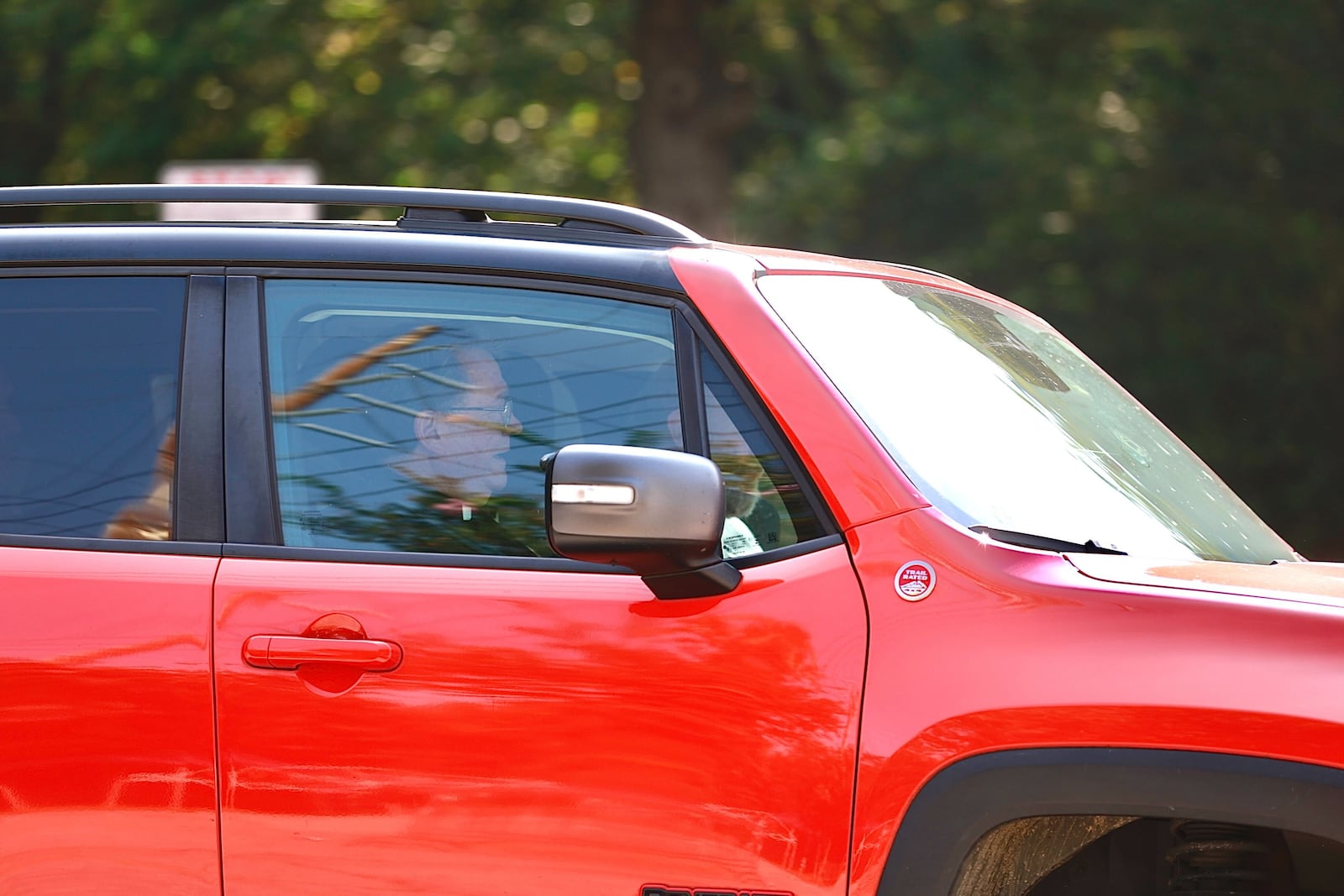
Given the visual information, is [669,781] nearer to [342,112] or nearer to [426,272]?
[426,272]

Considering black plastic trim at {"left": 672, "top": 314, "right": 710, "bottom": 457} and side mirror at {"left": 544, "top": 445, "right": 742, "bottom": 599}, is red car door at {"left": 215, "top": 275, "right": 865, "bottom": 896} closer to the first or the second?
black plastic trim at {"left": 672, "top": 314, "right": 710, "bottom": 457}

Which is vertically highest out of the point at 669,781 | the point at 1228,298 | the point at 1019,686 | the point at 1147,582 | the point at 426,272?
the point at 1228,298

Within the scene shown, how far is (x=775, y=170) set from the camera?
57.4 feet

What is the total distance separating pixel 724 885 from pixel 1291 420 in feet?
35.7

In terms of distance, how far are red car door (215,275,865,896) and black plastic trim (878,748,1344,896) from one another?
127mm

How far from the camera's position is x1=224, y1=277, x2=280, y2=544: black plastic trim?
8.52ft

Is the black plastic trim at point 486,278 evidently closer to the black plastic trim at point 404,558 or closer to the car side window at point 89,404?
the car side window at point 89,404

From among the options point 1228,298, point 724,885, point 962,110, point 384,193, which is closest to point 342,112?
point 962,110

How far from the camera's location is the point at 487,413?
2662mm

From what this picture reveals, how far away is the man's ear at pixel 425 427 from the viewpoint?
267 centimetres

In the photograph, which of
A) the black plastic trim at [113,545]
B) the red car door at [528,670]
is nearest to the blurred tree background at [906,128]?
the red car door at [528,670]

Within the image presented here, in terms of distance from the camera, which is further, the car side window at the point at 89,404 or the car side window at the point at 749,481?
the car side window at the point at 89,404

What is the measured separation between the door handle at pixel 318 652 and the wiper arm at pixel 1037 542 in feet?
3.03

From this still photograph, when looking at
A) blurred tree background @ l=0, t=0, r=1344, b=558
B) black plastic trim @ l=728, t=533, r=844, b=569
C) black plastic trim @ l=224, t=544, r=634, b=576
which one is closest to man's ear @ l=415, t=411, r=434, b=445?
black plastic trim @ l=224, t=544, r=634, b=576
